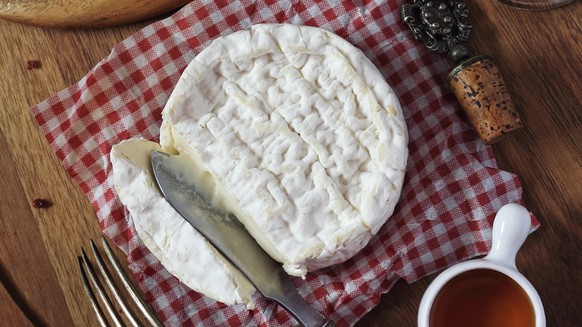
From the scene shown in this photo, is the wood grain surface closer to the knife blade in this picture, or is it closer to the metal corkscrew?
the knife blade

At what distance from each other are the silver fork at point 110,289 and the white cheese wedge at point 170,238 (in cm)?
8

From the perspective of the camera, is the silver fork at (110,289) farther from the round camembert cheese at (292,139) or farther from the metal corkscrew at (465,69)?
the metal corkscrew at (465,69)

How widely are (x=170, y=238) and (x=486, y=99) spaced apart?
63cm

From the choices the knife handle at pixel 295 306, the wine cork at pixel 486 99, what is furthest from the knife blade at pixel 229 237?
the wine cork at pixel 486 99

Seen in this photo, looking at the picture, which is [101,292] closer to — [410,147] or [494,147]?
[410,147]

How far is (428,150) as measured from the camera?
140 cm

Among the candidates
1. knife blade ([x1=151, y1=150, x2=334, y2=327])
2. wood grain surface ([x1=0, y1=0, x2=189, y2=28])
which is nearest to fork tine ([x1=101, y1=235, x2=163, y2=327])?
knife blade ([x1=151, y1=150, x2=334, y2=327])

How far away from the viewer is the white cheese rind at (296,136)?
4.17ft

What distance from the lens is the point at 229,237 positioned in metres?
1.32

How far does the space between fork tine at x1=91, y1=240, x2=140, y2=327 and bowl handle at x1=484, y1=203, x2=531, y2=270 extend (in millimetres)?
627

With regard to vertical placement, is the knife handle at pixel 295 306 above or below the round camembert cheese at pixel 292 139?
below

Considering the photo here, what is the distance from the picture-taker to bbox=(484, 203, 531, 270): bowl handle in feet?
4.09

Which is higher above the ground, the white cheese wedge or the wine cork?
the white cheese wedge

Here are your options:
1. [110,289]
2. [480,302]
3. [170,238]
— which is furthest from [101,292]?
[480,302]
